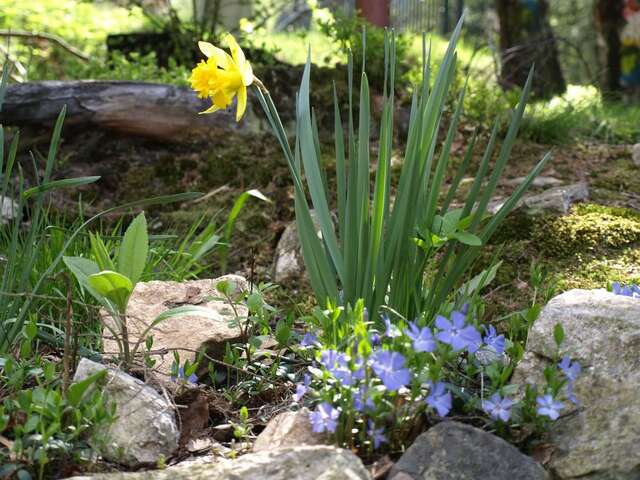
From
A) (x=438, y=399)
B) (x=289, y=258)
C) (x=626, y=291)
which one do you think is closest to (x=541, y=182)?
(x=289, y=258)

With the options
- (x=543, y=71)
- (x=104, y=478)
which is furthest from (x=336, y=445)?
(x=543, y=71)

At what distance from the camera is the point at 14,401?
1.78m

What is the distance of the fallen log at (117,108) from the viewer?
4250 millimetres

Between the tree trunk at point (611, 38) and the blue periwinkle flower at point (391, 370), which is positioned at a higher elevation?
the tree trunk at point (611, 38)

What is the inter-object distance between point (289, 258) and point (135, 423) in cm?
167

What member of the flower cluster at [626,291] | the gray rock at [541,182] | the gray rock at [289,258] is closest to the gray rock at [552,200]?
the gray rock at [541,182]

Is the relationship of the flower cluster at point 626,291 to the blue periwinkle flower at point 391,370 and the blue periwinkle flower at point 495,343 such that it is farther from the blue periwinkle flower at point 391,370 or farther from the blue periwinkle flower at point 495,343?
the blue periwinkle flower at point 391,370

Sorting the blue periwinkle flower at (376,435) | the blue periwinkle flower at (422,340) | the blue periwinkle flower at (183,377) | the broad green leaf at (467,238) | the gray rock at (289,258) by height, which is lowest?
the gray rock at (289,258)

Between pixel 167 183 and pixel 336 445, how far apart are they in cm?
287

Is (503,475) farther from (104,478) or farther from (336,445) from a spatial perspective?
(104,478)

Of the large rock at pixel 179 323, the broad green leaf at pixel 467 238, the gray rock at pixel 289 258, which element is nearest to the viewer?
the broad green leaf at pixel 467 238

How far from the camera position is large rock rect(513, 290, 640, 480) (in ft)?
5.65

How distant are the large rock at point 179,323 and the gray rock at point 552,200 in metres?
1.36

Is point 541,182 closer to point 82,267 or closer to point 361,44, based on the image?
point 361,44
